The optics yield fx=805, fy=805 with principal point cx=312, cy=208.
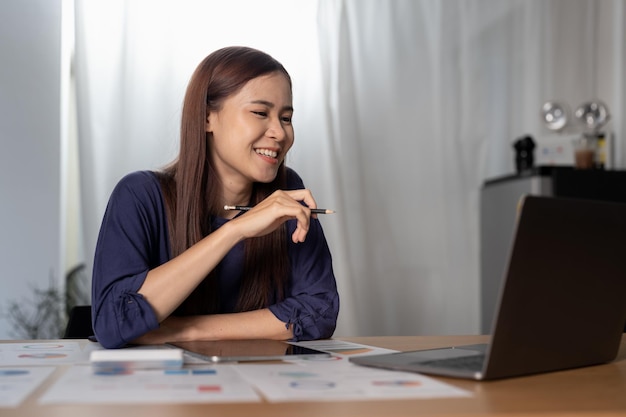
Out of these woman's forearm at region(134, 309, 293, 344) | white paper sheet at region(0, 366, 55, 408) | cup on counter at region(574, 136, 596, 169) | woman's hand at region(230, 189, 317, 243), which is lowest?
woman's forearm at region(134, 309, 293, 344)

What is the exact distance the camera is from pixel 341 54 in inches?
140

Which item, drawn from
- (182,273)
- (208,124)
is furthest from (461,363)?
(208,124)

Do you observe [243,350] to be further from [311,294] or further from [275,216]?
[311,294]

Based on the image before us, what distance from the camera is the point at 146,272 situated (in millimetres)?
1573

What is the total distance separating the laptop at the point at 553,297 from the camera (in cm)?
96

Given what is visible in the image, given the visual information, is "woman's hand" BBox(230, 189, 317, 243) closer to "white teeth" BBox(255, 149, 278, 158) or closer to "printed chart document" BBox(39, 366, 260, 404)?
"white teeth" BBox(255, 149, 278, 158)

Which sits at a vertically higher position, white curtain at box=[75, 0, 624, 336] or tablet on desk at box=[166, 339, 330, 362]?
white curtain at box=[75, 0, 624, 336]

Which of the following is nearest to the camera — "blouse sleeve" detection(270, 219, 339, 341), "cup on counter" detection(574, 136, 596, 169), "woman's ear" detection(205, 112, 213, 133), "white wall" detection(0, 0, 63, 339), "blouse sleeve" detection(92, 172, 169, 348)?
"blouse sleeve" detection(92, 172, 169, 348)

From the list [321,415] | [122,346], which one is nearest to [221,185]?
[122,346]

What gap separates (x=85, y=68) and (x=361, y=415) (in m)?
2.81

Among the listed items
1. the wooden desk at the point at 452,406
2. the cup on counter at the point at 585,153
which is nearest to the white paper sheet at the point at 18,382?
the wooden desk at the point at 452,406

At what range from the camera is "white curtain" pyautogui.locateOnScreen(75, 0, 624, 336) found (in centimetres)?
335

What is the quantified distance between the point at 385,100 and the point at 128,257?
2236 mm

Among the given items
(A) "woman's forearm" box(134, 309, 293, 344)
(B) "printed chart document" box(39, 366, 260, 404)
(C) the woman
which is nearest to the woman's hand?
(C) the woman
